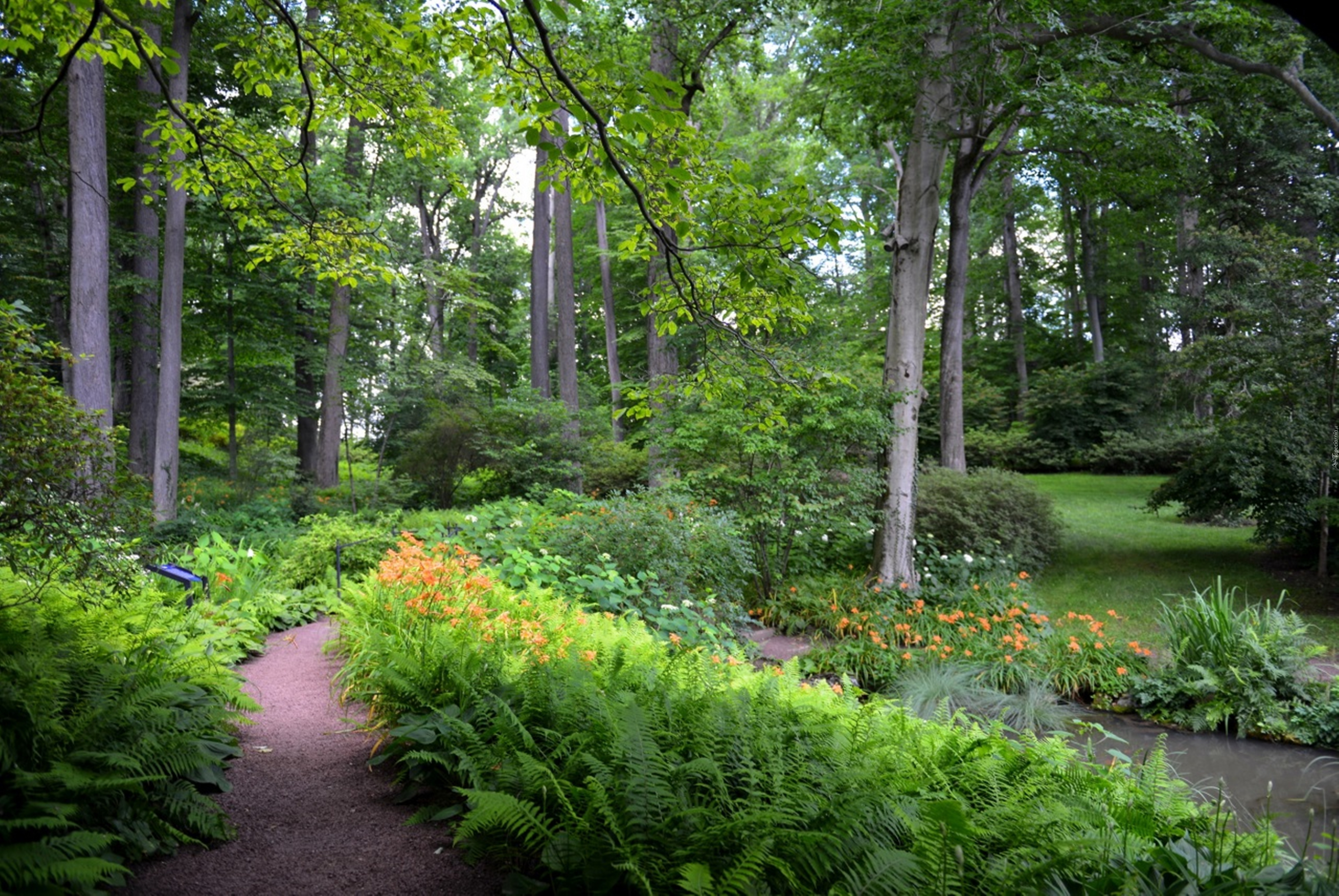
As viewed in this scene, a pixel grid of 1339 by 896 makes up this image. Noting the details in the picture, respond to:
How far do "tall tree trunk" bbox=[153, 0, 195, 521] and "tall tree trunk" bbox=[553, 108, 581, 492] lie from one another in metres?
6.36

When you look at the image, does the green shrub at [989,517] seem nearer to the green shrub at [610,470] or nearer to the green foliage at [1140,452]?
the green shrub at [610,470]

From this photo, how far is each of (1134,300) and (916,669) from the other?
21195 mm

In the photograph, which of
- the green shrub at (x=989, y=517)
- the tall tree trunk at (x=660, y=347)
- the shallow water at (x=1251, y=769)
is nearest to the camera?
the shallow water at (x=1251, y=769)

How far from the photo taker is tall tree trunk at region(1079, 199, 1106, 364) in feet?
74.3

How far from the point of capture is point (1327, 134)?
49.4ft

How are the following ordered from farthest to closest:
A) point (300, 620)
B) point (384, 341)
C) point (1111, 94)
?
point (384, 341) < point (1111, 94) < point (300, 620)

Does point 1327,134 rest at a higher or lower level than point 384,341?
higher

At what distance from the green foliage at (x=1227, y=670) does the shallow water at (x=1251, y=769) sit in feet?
0.61

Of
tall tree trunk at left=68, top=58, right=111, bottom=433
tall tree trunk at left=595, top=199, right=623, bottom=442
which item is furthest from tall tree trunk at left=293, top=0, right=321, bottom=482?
tall tree trunk at left=595, top=199, right=623, bottom=442

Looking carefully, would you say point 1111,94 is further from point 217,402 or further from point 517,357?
point 517,357

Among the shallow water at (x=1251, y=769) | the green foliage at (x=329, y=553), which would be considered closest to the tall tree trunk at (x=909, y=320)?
the shallow water at (x=1251, y=769)

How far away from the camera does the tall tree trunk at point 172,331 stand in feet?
36.2

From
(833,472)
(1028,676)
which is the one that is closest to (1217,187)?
(833,472)

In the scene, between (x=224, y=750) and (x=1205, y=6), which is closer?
(x=224, y=750)
